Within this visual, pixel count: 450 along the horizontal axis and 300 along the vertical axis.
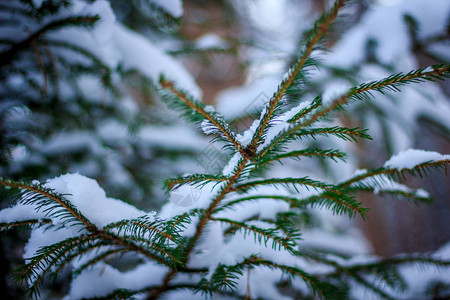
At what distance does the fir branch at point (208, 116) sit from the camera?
0.51 metres

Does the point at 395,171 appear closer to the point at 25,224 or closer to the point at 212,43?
the point at 25,224

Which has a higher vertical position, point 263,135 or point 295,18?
point 295,18

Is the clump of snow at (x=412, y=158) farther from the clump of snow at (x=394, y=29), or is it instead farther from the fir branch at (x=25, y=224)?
the clump of snow at (x=394, y=29)

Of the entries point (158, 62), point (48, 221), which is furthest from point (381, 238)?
→ point (48, 221)

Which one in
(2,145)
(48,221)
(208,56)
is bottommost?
(48,221)

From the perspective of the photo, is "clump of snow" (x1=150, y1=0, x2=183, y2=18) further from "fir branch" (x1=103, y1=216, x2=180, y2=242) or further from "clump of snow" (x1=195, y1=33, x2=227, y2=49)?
"fir branch" (x1=103, y1=216, x2=180, y2=242)

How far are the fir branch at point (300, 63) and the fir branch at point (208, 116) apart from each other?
4 cm

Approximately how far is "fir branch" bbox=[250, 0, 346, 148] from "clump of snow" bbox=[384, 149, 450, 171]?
16.0 inches

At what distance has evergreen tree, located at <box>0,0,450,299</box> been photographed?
0.55 meters

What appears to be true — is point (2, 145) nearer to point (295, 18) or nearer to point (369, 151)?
point (369, 151)

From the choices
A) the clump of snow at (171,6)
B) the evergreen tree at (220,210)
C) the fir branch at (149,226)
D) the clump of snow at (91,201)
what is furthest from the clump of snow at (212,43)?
the fir branch at (149,226)

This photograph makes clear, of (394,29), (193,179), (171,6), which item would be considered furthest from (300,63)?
(394,29)

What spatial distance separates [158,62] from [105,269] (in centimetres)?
104

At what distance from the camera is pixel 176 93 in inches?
19.8
